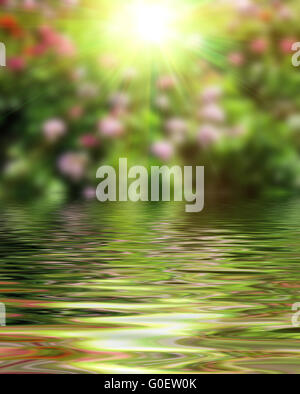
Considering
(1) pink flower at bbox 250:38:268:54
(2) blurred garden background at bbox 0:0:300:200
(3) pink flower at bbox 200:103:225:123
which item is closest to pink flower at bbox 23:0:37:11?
(2) blurred garden background at bbox 0:0:300:200

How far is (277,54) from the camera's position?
19.4 ft

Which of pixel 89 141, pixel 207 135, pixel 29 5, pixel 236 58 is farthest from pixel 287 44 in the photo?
pixel 29 5

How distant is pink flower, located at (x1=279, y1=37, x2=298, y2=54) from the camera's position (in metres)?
5.79

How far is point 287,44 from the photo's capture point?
5785 mm

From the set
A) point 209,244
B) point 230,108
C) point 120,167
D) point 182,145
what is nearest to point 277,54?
point 230,108

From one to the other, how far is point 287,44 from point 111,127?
1.40m

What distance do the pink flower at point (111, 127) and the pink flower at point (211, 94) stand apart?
0.63 metres

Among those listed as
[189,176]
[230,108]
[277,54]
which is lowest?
[189,176]

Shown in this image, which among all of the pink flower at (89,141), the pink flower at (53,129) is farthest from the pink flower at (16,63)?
the pink flower at (89,141)

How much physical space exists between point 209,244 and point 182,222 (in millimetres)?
781

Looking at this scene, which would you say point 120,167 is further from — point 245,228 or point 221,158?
point 245,228
